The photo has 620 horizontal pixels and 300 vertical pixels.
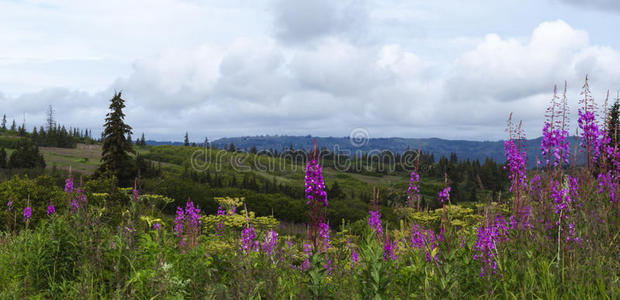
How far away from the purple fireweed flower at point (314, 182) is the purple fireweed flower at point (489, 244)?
1.94 meters

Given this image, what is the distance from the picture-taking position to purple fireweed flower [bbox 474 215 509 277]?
4.27m

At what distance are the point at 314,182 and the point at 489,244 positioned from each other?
2169 mm

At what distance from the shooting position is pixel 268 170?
180000 mm

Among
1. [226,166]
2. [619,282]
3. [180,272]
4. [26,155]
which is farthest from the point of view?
[226,166]

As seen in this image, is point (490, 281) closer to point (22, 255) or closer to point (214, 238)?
point (214, 238)

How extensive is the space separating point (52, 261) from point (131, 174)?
43.2 meters

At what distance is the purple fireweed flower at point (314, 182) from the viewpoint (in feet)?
15.7

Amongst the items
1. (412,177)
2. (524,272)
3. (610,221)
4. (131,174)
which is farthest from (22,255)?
(131,174)

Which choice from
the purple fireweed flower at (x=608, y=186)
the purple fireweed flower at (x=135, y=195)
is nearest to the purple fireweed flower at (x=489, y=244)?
the purple fireweed flower at (x=608, y=186)

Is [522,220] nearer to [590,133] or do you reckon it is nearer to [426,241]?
[426,241]

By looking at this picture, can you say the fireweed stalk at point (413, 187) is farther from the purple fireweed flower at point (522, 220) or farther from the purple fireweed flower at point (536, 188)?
the purple fireweed flower at point (536, 188)

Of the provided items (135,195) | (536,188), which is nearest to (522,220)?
(536,188)

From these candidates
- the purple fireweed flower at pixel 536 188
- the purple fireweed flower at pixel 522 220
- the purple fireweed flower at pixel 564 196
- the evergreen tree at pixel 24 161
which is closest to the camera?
the purple fireweed flower at pixel 522 220

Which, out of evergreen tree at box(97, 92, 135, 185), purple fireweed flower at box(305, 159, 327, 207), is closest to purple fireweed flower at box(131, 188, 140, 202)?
purple fireweed flower at box(305, 159, 327, 207)
